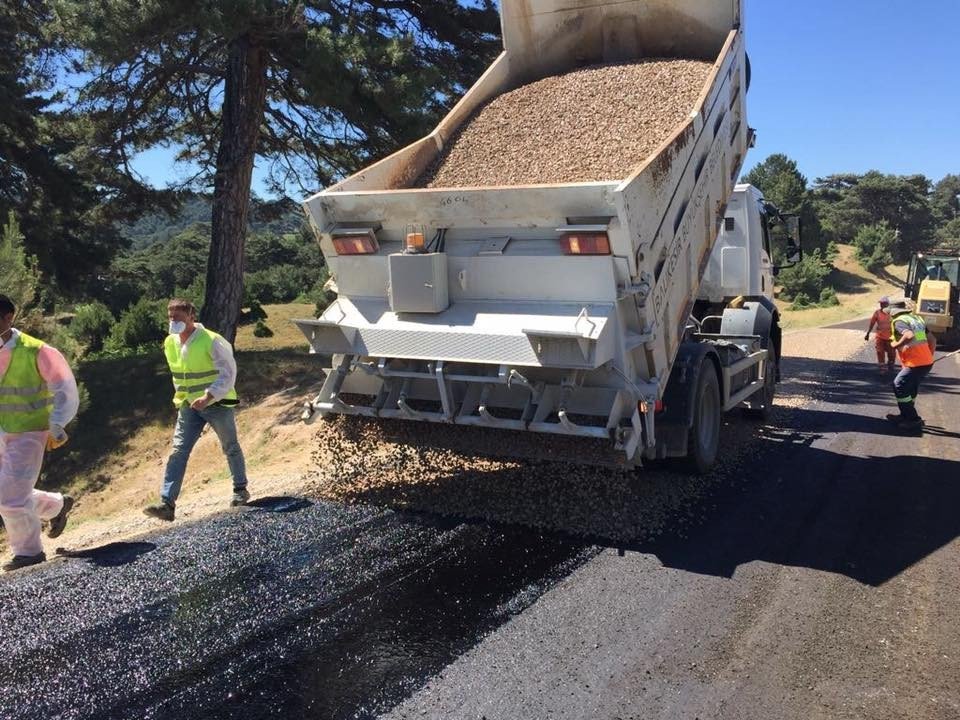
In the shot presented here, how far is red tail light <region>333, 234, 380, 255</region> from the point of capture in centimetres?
485

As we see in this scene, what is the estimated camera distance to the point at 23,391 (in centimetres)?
421

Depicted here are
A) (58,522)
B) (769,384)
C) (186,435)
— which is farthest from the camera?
(769,384)

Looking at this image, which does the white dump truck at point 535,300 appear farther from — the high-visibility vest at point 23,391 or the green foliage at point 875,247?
the green foliage at point 875,247

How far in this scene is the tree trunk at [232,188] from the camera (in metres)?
10.9

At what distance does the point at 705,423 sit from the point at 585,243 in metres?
2.08

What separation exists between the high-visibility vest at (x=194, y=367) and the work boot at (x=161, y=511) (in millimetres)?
658

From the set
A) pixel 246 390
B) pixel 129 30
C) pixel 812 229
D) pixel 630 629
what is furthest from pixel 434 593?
pixel 812 229

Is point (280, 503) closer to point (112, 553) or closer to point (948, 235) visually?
point (112, 553)

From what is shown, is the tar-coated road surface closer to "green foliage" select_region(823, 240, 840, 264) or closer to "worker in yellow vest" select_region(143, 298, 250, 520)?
"worker in yellow vest" select_region(143, 298, 250, 520)

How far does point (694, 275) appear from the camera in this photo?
18.0 feet

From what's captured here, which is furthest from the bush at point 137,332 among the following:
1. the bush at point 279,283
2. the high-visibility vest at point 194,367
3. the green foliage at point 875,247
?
the green foliage at point 875,247

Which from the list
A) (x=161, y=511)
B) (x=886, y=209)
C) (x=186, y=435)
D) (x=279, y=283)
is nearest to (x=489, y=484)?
(x=186, y=435)

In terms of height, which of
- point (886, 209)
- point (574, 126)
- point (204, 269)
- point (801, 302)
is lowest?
point (801, 302)

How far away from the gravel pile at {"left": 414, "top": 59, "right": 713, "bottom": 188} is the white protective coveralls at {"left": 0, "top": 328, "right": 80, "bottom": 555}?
9.00 ft
